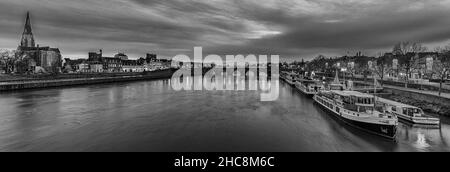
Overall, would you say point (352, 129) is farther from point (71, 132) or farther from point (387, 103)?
point (71, 132)

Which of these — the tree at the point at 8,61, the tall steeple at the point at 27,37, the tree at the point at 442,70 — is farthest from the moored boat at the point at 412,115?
the tall steeple at the point at 27,37

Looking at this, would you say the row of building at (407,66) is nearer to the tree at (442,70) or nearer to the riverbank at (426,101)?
the tree at (442,70)

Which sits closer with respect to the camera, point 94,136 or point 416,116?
point 94,136

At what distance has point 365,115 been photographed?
26.2 meters

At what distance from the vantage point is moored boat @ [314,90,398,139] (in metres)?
23.5

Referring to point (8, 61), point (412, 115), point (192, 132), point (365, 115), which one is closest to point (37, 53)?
point (8, 61)

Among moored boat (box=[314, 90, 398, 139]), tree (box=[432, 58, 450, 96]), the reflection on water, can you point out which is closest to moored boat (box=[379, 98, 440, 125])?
the reflection on water

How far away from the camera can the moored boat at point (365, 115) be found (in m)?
23.5

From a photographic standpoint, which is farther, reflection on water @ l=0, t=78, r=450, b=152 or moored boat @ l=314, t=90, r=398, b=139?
moored boat @ l=314, t=90, r=398, b=139

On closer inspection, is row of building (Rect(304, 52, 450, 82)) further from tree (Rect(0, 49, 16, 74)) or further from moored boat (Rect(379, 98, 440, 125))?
tree (Rect(0, 49, 16, 74))

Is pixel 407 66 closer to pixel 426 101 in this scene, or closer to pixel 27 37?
pixel 426 101
